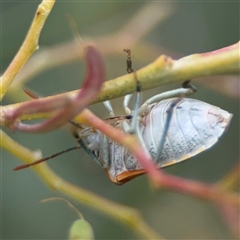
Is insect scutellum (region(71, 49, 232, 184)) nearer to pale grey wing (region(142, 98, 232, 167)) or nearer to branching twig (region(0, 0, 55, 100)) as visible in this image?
pale grey wing (region(142, 98, 232, 167))

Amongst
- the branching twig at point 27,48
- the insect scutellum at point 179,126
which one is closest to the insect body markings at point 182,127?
the insect scutellum at point 179,126

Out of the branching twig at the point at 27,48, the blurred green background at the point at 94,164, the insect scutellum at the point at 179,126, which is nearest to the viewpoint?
the branching twig at the point at 27,48

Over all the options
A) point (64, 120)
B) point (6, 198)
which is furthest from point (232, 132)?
point (64, 120)

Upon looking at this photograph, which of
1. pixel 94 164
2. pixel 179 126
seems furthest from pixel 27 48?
pixel 94 164

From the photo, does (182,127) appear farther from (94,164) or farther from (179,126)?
(94,164)

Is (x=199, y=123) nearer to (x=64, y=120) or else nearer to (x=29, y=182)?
(x=64, y=120)

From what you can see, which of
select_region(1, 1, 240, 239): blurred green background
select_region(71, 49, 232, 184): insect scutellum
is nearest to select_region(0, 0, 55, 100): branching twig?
select_region(71, 49, 232, 184): insect scutellum

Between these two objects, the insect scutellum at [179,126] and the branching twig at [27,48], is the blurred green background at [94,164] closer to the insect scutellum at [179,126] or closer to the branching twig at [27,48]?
the insect scutellum at [179,126]

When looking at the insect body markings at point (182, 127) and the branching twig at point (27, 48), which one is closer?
the branching twig at point (27, 48)
